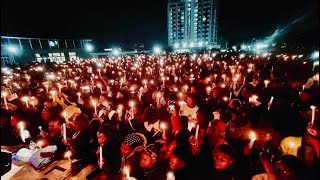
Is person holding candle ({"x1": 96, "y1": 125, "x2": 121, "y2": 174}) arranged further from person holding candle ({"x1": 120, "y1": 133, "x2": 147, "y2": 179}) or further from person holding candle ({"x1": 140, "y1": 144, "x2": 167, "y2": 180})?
person holding candle ({"x1": 140, "y1": 144, "x2": 167, "y2": 180})

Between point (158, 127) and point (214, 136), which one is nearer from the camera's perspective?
point (214, 136)

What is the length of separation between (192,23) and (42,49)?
10202 centimetres

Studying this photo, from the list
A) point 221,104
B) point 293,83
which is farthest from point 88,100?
point 293,83

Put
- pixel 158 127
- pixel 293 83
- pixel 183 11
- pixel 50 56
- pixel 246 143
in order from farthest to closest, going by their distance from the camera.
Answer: pixel 183 11
pixel 50 56
pixel 293 83
pixel 158 127
pixel 246 143

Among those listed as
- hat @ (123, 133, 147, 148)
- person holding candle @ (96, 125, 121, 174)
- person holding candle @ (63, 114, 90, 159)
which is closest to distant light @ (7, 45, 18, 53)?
person holding candle @ (63, 114, 90, 159)

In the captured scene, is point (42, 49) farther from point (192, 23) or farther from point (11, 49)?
point (192, 23)

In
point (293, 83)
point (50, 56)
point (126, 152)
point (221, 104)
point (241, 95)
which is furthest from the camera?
point (50, 56)

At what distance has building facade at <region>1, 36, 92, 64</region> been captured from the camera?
107 ft

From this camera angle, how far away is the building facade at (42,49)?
32.6m

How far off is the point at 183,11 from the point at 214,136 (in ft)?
438

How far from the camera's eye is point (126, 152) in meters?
4.26

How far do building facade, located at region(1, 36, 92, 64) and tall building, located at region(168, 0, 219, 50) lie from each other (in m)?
82.9

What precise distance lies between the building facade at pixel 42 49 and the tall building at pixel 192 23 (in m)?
82.9

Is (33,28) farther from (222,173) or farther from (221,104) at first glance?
(222,173)
